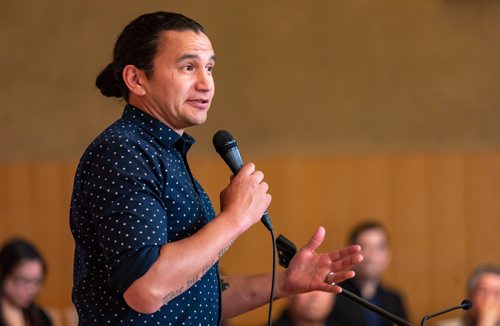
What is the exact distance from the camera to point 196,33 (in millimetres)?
2156

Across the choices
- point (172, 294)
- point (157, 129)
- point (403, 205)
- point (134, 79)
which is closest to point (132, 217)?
point (172, 294)

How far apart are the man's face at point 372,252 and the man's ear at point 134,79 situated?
358 centimetres

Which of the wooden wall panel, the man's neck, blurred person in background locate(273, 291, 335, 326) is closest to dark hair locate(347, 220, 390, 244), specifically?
the wooden wall panel

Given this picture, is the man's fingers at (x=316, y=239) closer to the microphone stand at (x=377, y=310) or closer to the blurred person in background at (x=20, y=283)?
the microphone stand at (x=377, y=310)

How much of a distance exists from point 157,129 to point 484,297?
3.21 metres

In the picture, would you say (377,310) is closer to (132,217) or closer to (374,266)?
(132,217)

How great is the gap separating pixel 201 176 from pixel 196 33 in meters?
3.91

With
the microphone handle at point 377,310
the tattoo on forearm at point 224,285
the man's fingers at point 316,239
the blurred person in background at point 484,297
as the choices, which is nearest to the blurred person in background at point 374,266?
the blurred person in background at point 484,297

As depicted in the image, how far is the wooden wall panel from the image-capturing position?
20.1 ft

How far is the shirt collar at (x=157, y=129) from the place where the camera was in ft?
6.88

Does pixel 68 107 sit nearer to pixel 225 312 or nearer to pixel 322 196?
pixel 322 196

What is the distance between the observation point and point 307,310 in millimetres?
4945

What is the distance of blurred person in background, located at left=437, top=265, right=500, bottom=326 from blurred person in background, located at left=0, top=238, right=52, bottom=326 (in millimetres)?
2378

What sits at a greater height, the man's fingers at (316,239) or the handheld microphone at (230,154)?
the handheld microphone at (230,154)
